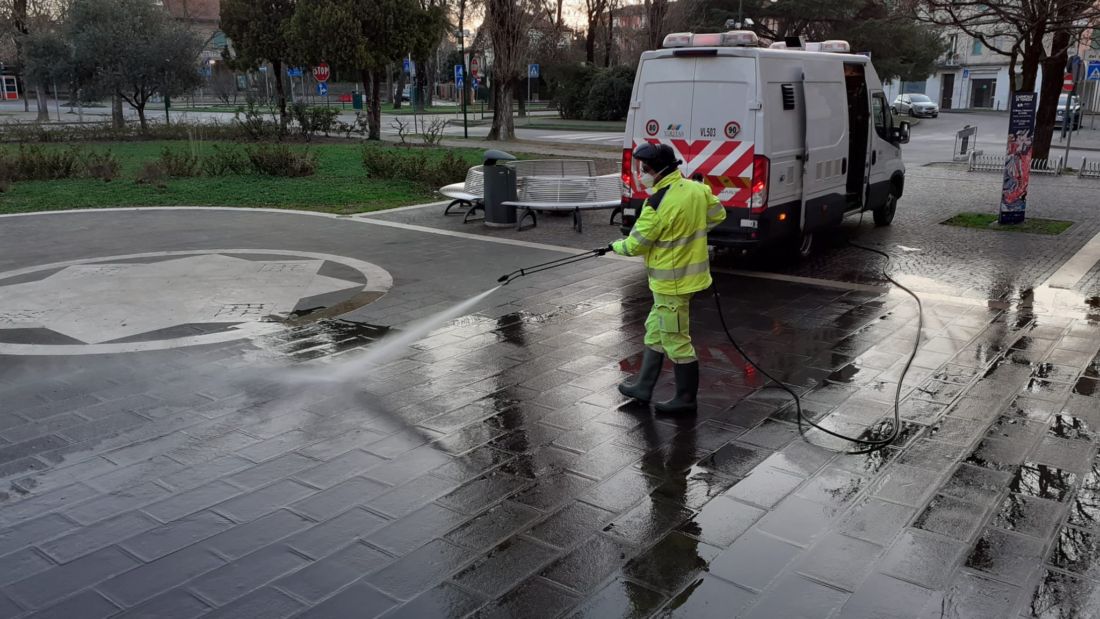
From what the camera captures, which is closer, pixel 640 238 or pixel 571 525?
pixel 571 525

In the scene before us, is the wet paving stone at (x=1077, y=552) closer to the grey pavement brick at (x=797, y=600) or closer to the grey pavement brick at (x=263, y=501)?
the grey pavement brick at (x=797, y=600)

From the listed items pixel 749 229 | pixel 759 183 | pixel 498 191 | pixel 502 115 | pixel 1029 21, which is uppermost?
pixel 1029 21

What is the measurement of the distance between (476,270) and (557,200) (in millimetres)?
3648

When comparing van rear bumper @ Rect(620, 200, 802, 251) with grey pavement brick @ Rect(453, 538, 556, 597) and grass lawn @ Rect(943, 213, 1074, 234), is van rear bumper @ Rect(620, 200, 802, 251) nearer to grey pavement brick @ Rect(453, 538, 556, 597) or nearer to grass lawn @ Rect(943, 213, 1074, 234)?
grass lawn @ Rect(943, 213, 1074, 234)

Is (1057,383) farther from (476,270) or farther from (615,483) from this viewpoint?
(476,270)

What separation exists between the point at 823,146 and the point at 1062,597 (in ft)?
25.4

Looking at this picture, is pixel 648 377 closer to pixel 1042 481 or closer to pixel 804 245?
pixel 1042 481

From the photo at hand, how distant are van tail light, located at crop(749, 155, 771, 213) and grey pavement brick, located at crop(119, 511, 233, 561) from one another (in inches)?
268

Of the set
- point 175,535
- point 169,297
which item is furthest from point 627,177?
point 175,535

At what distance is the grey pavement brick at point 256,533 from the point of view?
4.03 meters

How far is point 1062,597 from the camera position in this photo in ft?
12.0

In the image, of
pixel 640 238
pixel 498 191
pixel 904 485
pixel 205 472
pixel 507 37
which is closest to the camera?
pixel 904 485

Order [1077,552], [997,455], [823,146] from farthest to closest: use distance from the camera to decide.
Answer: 1. [823,146]
2. [997,455]
3. [1077,552]

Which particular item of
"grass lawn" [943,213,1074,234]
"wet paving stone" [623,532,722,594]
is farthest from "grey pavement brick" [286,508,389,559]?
"grass lawn" [943,213,1074,234]
